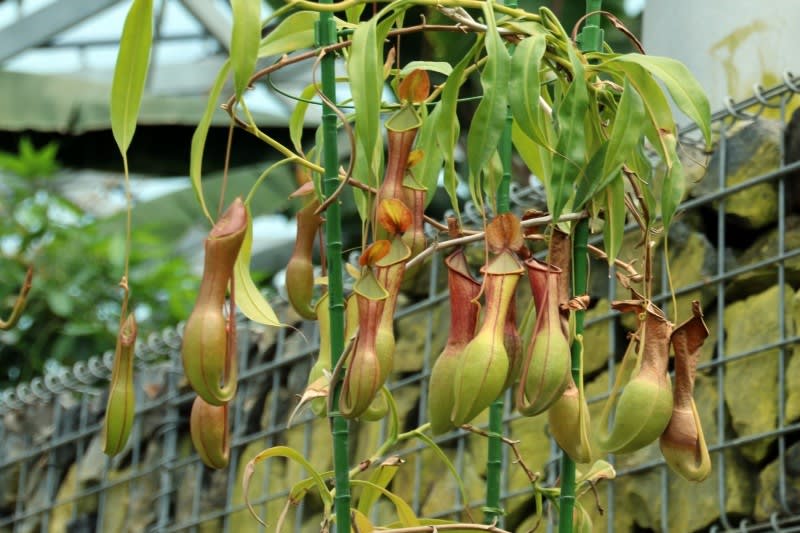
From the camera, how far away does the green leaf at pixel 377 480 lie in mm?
1262

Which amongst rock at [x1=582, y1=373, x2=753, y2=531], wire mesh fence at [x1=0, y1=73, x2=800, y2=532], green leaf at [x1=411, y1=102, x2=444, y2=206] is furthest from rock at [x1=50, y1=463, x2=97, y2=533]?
green leaf at [x1=411, y1=102, x2=444, y2=206]

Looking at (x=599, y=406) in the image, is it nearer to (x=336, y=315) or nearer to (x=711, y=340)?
(x=711, y=340)

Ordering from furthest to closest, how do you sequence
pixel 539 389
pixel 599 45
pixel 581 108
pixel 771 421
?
pixel 771 421
pixel 599 45
pixel 581 108
pixel 539 389

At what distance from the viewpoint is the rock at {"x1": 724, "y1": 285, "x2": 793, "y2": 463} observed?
6.29 feet

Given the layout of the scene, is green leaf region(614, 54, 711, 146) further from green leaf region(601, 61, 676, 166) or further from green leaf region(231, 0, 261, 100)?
green leaf region(231, 0, 261, 100)

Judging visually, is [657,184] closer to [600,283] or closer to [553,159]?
[600,283]

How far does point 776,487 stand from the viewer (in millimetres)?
1852

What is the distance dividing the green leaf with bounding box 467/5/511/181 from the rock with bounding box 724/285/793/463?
1.01 m

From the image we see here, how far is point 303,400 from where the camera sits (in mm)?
1082

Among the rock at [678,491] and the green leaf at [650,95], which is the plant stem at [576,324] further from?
the rock at [678,491]

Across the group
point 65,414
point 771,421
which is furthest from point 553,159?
point 65,414

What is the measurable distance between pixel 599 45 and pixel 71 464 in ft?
8.37

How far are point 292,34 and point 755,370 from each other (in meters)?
1.04

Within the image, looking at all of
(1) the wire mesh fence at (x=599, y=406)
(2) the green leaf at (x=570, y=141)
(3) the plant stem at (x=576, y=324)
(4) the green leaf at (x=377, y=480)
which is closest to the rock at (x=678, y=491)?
(1) the wire mesh fence at (x=599, y=406)
